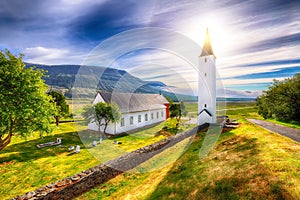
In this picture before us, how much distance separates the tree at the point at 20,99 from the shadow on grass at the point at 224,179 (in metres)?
11.2

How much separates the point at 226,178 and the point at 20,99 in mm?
15860

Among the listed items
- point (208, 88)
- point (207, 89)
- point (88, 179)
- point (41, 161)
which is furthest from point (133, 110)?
point (88, 179)

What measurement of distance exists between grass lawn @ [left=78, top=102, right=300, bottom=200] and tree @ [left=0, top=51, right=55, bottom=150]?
7514mm

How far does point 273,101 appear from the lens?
2288 cm

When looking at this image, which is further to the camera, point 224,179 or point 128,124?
point 128,124

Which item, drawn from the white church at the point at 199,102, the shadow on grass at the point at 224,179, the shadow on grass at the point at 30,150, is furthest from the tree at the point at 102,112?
the shadow on grass at the point at 224,179

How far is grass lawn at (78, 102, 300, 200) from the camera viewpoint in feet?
23.9

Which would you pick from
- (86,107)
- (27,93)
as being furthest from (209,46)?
(27,93)

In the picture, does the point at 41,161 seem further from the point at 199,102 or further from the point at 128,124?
the point at 199,102

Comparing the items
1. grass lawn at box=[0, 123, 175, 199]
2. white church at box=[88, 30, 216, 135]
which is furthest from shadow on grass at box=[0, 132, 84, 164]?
white church at box=[88, 30, 216, 135]

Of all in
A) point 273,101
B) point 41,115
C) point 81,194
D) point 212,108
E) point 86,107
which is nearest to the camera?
point 81,194

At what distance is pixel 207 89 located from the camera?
27391 millimetres

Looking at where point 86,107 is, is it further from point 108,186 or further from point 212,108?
point 212,108

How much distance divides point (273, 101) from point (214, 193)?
69.5ft
